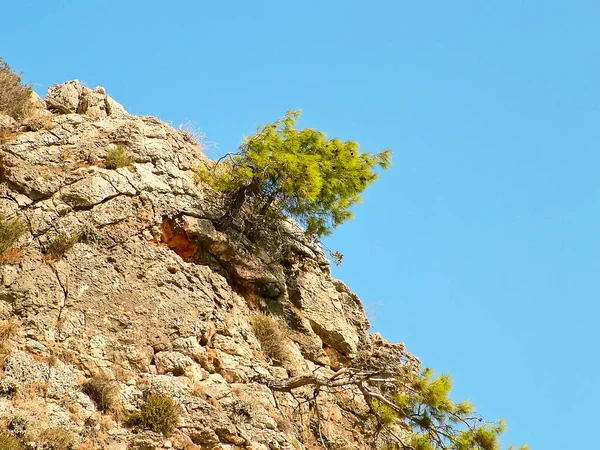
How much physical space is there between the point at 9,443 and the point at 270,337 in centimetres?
609

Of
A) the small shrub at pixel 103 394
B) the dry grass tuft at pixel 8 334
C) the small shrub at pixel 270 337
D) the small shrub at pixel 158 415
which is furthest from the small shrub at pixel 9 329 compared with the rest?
the small shrub at pixel 270 337

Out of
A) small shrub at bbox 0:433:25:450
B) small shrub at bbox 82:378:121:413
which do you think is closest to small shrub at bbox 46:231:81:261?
small shrub at bbox 82:378:121:413

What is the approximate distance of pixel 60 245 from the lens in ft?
41.4

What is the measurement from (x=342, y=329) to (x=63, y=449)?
7.67 m

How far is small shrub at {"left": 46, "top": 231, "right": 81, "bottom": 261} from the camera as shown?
1251 cm

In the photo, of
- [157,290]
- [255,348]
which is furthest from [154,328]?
[255,348]

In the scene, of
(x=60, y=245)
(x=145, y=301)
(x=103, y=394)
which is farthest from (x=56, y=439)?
(x=60, y=245)

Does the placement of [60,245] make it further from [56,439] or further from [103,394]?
[56,439]

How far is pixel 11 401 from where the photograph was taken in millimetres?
10055

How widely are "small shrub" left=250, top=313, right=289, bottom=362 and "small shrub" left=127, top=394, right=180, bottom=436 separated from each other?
3381 mm

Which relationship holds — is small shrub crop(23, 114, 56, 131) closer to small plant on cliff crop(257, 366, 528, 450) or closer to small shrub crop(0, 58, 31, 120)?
small shrub crop(0, 58, 31, 120)

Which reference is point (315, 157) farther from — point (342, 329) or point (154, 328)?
point (154, 328)

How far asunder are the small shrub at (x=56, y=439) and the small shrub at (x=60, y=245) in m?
3.36

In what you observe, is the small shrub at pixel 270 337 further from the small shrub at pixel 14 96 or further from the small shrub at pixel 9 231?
the small shrub at pixel 14 96
